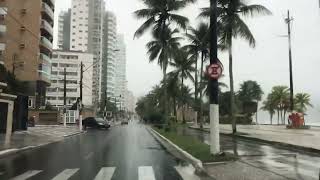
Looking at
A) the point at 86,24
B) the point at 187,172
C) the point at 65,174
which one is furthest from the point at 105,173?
the point at 86,24

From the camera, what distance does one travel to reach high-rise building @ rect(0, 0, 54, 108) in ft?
254

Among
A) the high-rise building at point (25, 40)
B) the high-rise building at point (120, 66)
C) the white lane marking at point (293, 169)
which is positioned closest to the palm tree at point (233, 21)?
the white lane marking at point (293, 169)

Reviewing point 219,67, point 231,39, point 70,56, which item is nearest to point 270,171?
point 219,67

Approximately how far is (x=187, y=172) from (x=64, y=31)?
479ft

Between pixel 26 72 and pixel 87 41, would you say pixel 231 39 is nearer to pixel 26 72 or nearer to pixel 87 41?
pixel 26 72

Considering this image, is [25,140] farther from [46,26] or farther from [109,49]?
[109,49]

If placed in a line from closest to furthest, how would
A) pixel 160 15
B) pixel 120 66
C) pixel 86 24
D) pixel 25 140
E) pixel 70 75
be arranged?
pixel 25 140 < pixel 160 15 < pixel 70 75 < pixel 86 24 < pixel 120 66

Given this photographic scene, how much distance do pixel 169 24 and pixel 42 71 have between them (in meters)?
43.9

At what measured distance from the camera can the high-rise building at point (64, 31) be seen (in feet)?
500

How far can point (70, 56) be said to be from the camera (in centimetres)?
12350

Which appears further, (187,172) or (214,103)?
(214,103)

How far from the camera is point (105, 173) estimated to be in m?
14.1

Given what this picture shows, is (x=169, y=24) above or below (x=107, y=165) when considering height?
above

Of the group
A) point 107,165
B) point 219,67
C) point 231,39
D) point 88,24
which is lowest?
point 107,165
